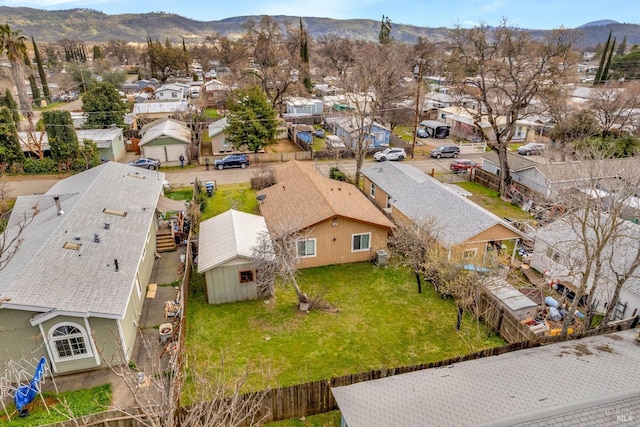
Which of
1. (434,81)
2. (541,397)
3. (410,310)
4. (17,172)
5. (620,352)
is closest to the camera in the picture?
(541,397)

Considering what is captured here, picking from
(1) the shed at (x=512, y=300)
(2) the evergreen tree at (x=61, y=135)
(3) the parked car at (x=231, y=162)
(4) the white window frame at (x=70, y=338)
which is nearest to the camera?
(4) the white window frame at (x=70, y=338)

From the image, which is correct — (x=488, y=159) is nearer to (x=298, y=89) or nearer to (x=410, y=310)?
(x=410, y=310)

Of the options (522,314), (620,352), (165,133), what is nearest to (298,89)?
(165,133)

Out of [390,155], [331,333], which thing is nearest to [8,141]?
[331,333]

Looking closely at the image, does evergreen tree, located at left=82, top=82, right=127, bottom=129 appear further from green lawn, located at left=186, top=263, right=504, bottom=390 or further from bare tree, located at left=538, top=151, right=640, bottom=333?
bare tree, located at left=538, top=151, right=640, bottom=333

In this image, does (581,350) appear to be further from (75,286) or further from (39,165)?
(39,165)

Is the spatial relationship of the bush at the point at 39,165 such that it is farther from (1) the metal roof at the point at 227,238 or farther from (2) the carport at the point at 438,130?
(2) the carport at the point at 438,130

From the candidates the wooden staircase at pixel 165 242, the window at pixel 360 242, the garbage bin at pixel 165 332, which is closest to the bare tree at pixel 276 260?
the garbage bin at pixel 165 332
